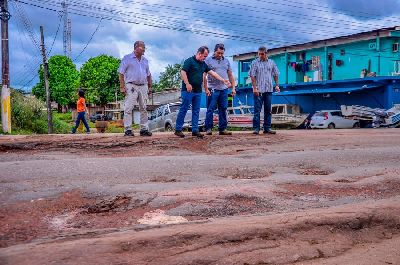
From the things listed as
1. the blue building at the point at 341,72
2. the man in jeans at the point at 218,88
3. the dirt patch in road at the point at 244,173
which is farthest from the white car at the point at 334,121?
the dirt patch in road at the point at 244,173

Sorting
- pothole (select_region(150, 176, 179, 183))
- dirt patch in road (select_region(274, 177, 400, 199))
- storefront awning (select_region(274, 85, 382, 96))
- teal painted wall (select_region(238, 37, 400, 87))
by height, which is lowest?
Answer: dirt patch in road (select_region(274, 177, 400, 199))

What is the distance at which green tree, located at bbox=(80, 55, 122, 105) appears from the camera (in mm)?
61250

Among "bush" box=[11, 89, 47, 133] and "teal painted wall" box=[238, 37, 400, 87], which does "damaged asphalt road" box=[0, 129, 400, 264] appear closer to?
"bush" box=[11, 89, 47, 133]

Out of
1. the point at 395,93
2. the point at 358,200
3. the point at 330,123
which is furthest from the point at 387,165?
the point at 395,93

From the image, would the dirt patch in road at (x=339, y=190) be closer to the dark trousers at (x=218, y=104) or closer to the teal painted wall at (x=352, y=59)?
the dark trousers at (x=218, y=104)

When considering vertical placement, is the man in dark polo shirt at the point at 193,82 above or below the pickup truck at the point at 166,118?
above

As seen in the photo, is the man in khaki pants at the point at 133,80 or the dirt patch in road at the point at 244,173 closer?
the dirt patch in road at the point at 244,173

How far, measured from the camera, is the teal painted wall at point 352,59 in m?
30.4

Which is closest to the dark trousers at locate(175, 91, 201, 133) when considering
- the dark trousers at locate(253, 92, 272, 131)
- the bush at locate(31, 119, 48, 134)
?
the dark trousers at locate(253, 92, 272, 131)

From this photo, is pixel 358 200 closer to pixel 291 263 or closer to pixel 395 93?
pixel 291 263

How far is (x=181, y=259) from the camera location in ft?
9.96

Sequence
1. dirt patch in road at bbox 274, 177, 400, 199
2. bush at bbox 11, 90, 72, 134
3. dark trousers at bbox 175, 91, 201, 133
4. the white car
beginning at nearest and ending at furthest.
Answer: dirt patch in road at bbox 274, 177, 400, 199 < dark trousers at bbox 175, 91, 201, 133 < bush at bbox 11, 90, 72, 134 < the white car

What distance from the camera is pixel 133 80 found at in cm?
831

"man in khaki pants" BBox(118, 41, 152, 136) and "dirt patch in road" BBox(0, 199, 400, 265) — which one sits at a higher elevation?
"man in khaki pants" BBox(118, 41, 152, 136)
